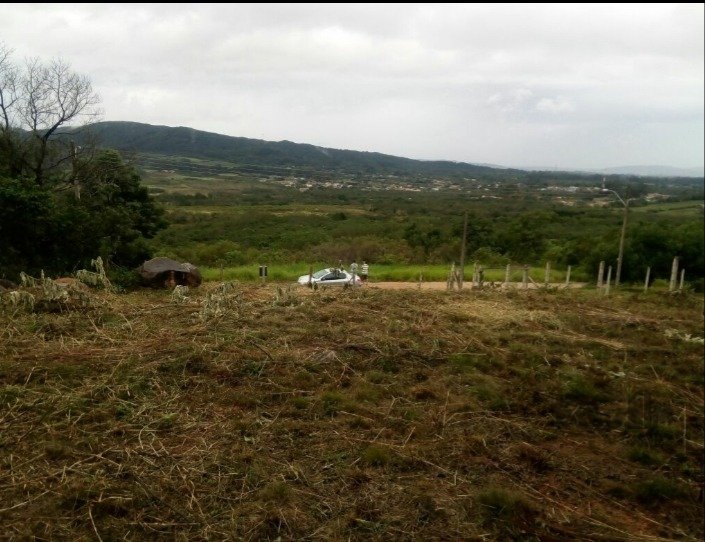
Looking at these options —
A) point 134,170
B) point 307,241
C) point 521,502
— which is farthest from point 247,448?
point 307,241

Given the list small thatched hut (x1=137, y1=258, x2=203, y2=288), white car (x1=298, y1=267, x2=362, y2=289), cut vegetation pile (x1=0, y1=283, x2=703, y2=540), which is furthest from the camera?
white car (x1=298, y1=267, x2=362, y2=289)

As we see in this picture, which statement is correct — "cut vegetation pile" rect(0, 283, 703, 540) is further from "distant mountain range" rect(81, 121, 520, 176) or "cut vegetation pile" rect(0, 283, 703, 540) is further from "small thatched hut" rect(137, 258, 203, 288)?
"distant mountain range" rect(81, 121, 520, 176)

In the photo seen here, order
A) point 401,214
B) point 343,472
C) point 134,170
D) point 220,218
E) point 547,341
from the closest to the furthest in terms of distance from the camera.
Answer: point 343,472 < point 547,341 < point 134,170 < point 220,218 < point 401,214

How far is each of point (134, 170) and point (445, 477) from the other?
14071 millimetres

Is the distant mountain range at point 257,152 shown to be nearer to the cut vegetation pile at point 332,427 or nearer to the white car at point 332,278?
the white car at point 332,278

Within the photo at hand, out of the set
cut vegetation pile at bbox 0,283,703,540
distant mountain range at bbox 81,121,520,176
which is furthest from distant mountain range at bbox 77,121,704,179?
cut vegetation pile at bbox 0,283,703,540

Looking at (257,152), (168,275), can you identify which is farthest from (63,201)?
A: (257,152)

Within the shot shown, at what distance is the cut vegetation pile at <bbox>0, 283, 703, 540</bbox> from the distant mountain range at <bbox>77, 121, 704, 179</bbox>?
9.74ft

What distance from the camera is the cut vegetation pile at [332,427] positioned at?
11.4 ft

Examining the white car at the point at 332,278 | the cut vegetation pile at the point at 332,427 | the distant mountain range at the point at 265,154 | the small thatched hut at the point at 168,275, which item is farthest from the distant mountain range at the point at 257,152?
the cut vegetation pile at the point at 332,427

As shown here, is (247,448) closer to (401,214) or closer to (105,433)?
(105,433)

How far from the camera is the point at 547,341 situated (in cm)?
782

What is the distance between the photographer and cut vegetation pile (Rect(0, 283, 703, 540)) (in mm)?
3477

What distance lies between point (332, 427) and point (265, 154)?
3777 cm
